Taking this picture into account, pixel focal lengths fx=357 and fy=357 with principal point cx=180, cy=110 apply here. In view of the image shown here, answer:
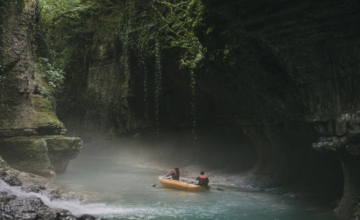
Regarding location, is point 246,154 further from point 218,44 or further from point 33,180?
point 33,180

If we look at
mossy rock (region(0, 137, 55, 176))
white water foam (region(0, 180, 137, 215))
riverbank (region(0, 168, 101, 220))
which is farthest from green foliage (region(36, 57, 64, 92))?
white water foam (region(0, 180, 137, 215))

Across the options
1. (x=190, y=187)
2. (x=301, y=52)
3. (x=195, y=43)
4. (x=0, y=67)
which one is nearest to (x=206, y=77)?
(x=195, y=43)

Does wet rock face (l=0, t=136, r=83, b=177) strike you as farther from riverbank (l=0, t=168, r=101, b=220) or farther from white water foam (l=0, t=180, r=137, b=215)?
white water foam (l=0, t=180, r=137, b=215)

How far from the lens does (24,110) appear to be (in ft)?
45.4

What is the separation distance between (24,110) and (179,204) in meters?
7.49

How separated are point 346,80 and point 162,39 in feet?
28.3

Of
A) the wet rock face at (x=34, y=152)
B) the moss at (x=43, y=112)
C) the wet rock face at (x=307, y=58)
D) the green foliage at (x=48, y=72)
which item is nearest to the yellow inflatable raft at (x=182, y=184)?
the wet rock face at (x=307, y=58)

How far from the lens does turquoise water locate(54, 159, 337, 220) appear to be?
28.9 feet

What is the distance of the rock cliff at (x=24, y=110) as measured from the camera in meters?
13.1

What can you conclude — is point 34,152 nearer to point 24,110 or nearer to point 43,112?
point 24,110

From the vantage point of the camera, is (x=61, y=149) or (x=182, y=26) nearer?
(x=182, y=26)

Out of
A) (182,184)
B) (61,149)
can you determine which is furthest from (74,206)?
(61,149)

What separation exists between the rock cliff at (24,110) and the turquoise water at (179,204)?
3.78 feet

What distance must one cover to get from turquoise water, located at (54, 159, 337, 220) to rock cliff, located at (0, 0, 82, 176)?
1.15 m
